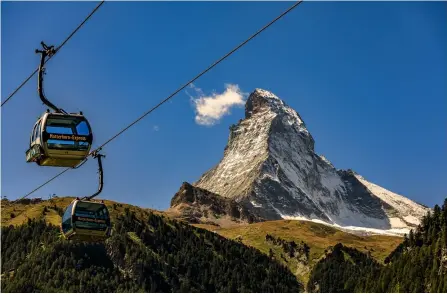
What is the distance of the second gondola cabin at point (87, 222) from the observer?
159ft

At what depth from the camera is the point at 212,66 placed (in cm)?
2667

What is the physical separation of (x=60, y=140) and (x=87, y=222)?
14.3 meters

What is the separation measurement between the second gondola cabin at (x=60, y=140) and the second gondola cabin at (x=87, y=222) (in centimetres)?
1229

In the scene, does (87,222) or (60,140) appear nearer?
(60,140)

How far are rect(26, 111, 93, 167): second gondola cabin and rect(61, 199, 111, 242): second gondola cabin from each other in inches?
484

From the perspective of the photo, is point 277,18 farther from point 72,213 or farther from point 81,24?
point 72,213

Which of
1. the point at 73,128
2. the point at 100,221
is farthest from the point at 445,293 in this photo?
the point at 73,128

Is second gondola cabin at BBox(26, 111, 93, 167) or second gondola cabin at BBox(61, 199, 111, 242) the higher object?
second gondola cabin at BBox(26, 111, 93, 167)

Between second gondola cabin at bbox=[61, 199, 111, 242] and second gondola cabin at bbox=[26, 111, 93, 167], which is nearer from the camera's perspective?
second gondola cabin at bbox=[26, 111, 93, 167]

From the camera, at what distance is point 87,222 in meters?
48.8

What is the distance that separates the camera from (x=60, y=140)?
118 feet

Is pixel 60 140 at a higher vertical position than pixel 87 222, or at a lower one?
higher

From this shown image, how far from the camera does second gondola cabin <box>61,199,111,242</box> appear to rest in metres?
48.4

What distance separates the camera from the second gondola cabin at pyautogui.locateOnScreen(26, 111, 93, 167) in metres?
35.6
